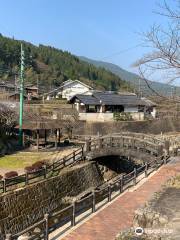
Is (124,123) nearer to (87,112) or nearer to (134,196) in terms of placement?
(87,112)

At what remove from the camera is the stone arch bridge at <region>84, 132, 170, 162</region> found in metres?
25.7

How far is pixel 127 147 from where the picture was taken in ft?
88.4

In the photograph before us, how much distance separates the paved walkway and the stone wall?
15.3 feet

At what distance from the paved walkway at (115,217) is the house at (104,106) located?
35.2 m

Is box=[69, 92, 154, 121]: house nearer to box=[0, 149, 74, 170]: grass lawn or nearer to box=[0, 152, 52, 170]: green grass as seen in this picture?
box=[0, 149, 74, 170]: grass lawn

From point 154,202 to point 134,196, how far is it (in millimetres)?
2773

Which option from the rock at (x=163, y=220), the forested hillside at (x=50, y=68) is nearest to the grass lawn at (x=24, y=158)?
the rock at (x=163, y=220)

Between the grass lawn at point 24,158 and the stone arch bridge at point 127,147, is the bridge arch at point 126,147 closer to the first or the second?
the stone arch bridge at point 127,147

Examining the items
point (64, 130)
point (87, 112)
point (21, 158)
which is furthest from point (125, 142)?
point (87, 112)

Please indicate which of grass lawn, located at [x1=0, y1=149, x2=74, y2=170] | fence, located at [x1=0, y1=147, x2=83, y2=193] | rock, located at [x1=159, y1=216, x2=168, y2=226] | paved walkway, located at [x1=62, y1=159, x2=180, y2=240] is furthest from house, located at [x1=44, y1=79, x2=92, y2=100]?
rock, located at [x1=159, y1=216, x2=168, y2=226]

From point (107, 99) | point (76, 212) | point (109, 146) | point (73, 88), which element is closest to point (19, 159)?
point (109, 146)

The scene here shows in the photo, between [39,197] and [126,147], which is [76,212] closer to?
[39,197]

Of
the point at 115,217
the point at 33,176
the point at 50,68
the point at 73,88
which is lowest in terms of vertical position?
the point at 115,217

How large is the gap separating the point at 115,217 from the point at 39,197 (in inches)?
260
